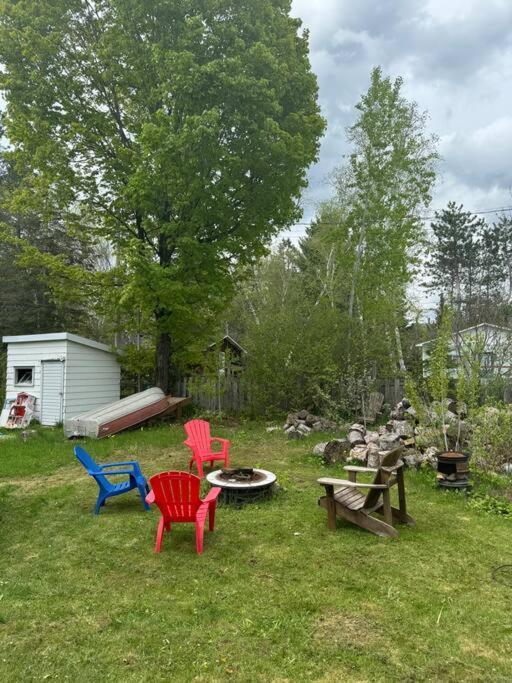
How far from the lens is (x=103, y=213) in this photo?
12.2 metres

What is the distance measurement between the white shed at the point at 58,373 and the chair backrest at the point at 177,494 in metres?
8.48

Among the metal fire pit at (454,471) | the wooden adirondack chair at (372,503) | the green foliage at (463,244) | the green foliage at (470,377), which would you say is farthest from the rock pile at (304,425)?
the green foliage at (463,244)

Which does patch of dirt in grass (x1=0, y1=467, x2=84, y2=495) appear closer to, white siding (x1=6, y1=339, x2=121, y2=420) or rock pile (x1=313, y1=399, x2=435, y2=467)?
rock pile (x1=313, y1=399, x2=435, y2=467)

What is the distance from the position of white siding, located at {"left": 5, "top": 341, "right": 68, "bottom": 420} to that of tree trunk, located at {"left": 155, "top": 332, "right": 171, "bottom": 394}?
2503 mm

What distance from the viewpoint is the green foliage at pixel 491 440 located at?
5.97 meters

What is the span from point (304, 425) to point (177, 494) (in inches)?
248

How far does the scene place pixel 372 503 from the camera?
4430mm

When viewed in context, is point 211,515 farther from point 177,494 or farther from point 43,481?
point 43,481

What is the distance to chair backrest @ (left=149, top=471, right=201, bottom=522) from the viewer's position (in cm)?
390

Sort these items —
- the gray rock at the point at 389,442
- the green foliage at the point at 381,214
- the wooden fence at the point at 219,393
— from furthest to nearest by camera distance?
1. the wooden fence at the point at 219,393
2. the green foliage at the point at 381,214
3. the gray rock at the point at 389,442

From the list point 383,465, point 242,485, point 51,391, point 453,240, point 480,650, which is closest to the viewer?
point 480,650

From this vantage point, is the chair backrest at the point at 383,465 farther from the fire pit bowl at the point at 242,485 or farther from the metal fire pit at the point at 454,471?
the metal fire pit at the point at 454,471

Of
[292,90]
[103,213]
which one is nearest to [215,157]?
[292,90]

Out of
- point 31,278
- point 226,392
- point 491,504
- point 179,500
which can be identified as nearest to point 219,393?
point 226,392
